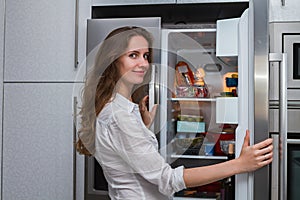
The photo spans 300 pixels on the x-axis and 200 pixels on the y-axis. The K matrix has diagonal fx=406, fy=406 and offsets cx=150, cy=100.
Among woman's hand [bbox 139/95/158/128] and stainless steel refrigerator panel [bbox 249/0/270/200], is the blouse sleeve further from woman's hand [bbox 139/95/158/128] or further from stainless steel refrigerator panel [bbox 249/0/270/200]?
stainless steel refrigerator panel [bbox 249/0/270/200]

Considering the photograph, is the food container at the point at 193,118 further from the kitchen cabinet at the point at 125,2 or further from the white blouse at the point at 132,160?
the kitchen cabinet at the point at 125,2

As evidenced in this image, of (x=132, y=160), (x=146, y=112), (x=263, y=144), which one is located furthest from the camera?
(x=146, y=112)

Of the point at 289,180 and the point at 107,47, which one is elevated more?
the point at 107,47

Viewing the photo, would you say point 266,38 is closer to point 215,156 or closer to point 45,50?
point 215,156

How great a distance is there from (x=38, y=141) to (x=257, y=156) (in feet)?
2.67

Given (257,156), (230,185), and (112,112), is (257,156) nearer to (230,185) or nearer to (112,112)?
(230,185)

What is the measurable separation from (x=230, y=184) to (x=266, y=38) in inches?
18.4

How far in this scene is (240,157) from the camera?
115 centimetres

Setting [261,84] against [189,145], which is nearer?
[261,84]

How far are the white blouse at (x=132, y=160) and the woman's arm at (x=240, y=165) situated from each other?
4 cm

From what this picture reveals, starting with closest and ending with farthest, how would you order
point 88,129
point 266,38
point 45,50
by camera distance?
point 266,38, point 88,129, point 45,50

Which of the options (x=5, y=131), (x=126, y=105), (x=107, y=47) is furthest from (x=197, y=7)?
(x=5, y=131)

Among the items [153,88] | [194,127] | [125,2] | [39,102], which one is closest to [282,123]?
[194,127]

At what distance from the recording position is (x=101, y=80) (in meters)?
1.35
